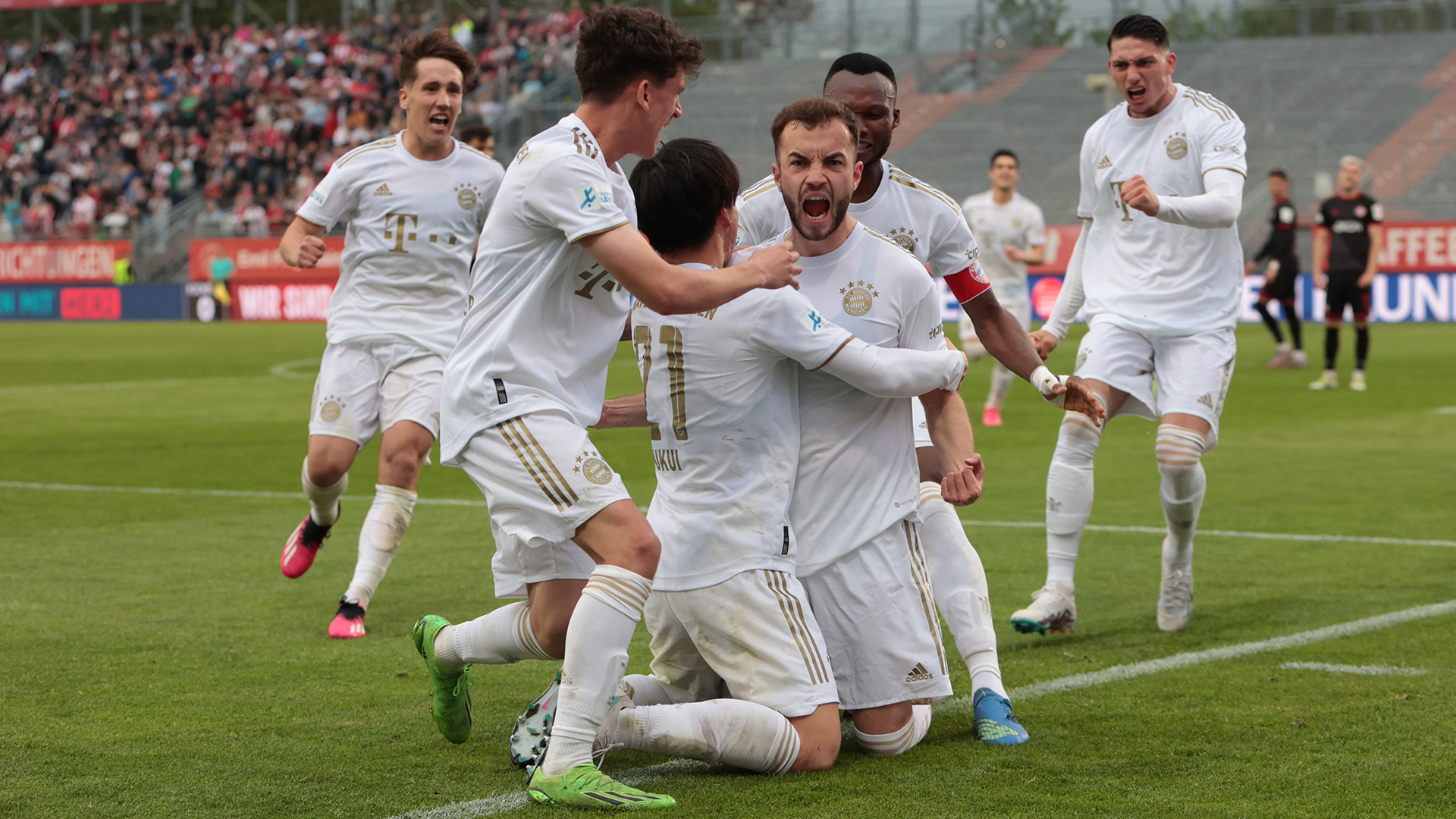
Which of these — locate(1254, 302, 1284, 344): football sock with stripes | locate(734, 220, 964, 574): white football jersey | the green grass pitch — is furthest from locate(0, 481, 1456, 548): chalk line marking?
locate(1254, 302, 1284, 344): football sock with stripes

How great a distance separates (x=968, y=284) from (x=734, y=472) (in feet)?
4.13

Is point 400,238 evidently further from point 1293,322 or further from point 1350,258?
point 1293,322

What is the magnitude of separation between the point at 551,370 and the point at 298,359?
64.1 ft

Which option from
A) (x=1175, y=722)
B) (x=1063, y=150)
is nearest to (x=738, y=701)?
(x=1175, y=722)

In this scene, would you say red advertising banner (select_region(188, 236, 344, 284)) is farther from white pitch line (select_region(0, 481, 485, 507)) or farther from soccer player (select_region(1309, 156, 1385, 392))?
white pitch line (select_region(0, 481, 485, 507))

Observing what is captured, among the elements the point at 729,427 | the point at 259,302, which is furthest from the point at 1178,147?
the point at 259,302

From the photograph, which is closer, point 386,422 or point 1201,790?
point 1201,790

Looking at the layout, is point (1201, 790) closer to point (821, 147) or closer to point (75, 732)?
point (821, 147)

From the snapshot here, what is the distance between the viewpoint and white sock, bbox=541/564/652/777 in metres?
3.70

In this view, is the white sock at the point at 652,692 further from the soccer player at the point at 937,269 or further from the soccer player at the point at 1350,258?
the soccer player at the point at 1350,258

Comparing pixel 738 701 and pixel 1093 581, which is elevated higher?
pixel 738 701

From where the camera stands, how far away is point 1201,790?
3.78m

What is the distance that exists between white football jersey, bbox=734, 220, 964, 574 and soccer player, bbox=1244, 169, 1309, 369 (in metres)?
15.6

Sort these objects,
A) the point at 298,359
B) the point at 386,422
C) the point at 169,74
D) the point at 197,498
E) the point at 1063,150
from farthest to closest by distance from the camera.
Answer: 1. the point at 169,74
2. the point at 1063,150
3. the point at 298,359
4. the point at 197,498
5. the point at 386,422
